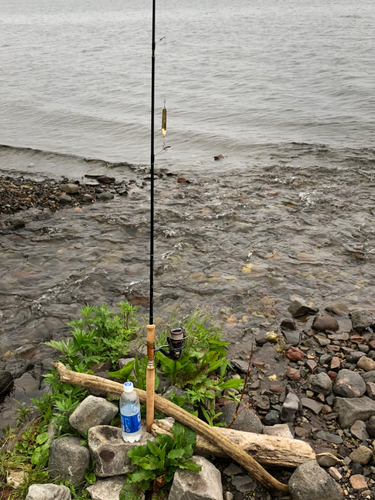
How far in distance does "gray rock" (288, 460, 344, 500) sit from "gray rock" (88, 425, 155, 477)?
3.59 ft

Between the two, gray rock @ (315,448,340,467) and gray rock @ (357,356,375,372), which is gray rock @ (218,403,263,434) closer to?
gray rock @ (315,448,340,467)

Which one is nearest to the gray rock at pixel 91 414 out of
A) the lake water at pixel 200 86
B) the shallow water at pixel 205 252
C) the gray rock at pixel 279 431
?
the gray rock at pixel 279 431

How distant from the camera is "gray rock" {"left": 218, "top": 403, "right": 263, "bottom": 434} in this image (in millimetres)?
4020

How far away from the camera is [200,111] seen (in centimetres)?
1866

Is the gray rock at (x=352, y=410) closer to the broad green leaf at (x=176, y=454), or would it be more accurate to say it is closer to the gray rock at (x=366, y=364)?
the gray rock at (x=366, y=364)

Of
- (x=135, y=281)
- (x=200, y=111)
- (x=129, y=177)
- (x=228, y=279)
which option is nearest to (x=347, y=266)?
(x=228, y=279)

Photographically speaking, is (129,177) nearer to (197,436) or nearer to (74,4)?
(197,436)

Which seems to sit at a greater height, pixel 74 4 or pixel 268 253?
pixel 74 4

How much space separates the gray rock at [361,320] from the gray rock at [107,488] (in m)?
3.31

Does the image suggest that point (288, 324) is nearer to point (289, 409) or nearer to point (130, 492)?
point (289, 409)

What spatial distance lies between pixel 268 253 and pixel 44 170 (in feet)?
→ 23.8

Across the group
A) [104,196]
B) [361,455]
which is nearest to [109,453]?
[361,455]

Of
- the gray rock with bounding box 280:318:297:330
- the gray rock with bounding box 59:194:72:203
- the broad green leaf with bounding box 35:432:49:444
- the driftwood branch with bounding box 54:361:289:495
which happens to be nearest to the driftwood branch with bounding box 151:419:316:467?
the driftwood branch with bounding box 54:361:289:495

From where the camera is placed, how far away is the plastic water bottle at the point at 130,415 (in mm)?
3559
